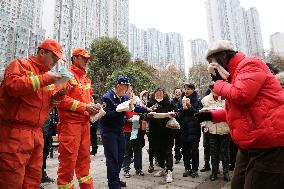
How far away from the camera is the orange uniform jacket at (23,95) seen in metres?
2.63

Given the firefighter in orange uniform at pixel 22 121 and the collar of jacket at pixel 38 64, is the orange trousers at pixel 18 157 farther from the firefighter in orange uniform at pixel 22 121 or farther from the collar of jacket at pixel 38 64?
the collar of jacket at pixel 38 64

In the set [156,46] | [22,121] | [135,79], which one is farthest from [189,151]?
[156,46]

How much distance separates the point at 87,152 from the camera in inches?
162

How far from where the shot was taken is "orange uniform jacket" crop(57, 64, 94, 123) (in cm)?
380

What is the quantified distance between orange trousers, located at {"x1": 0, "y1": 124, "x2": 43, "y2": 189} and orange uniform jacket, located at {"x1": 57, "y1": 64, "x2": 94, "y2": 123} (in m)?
0.90

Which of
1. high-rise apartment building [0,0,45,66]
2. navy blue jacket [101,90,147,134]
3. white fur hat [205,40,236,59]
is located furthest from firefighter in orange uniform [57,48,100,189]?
high-rise apartment building [0,0,45,66]

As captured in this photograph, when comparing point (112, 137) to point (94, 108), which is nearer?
point (94, 108)

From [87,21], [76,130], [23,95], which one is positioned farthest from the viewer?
[87,21]

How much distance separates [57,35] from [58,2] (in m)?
5.92

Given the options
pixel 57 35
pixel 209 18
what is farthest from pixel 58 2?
pixel 209 18

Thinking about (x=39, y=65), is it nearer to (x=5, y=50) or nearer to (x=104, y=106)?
(x=104, y=106)

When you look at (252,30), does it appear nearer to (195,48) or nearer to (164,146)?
(195,48)

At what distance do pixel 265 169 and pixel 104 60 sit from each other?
3442cm

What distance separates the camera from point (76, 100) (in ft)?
12.7
